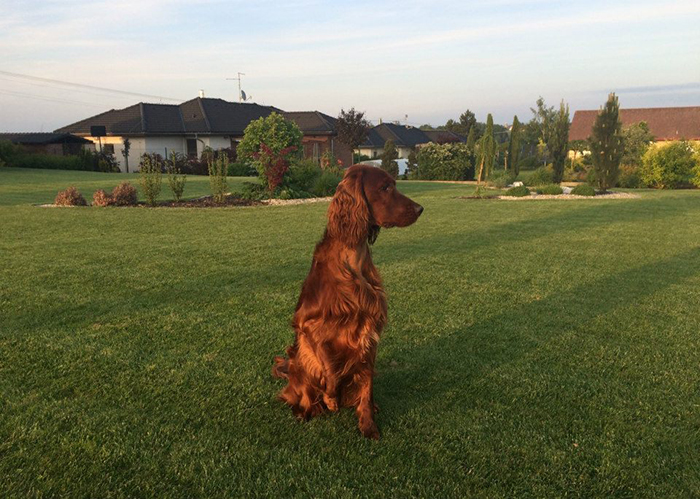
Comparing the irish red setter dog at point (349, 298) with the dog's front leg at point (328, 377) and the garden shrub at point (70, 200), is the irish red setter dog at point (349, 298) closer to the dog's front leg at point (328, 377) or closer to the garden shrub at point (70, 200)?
the dog's front leg at point (328, 377)

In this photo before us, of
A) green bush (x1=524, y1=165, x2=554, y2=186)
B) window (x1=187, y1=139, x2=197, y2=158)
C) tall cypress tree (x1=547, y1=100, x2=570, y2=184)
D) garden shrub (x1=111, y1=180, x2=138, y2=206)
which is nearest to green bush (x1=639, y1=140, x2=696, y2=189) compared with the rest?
tall cypress tree (x1=547, y1=100, x2=570, y2=184)

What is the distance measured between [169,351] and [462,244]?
20.4ft

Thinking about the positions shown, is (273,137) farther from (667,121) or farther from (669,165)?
(667,121)

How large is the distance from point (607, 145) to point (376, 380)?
2095 centimetres

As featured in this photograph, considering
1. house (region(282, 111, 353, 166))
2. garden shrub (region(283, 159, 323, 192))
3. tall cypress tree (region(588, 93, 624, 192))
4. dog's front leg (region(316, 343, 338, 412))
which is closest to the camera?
dog's front leg (region(316, 343, 338, 412))

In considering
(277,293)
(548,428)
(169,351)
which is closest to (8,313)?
(169,351)

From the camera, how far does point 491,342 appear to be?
14.1ft

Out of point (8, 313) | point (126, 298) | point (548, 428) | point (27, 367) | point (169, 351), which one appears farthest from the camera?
point (126, 298)

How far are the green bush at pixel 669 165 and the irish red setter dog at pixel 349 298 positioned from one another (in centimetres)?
2697

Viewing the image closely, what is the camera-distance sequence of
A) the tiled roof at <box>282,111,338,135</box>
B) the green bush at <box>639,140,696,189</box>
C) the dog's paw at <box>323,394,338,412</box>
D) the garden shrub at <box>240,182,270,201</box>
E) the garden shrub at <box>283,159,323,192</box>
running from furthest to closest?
the tiled roof at <box>282,111,338,135</box> < the green bush at <box>639,140,696,189</box> < the garden shrub at <box>283,159,323,192</box> < the garden shrub at <box>240,182,270,201</box> < the dog's paw at <box>323,394,338,412</box>

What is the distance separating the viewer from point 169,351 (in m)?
3.97

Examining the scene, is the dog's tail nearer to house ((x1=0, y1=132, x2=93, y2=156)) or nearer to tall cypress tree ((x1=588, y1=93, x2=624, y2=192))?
tall cypress tree ((x1=588, y1=93, x2=624, y2=192))

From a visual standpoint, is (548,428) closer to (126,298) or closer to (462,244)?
(126,298)

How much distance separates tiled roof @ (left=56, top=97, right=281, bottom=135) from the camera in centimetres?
3872
